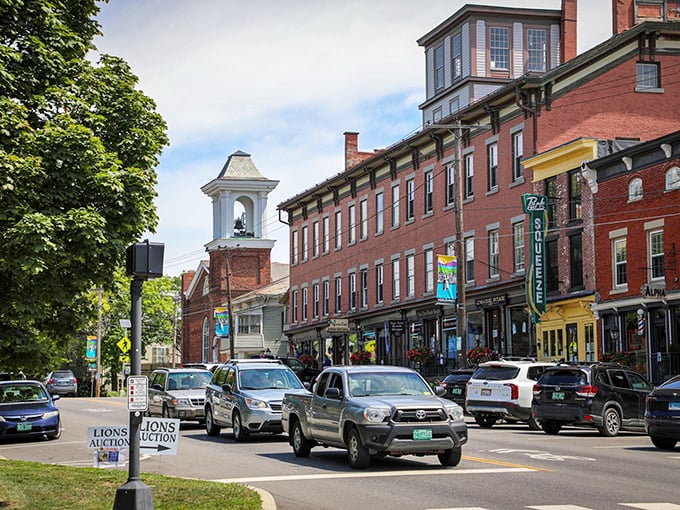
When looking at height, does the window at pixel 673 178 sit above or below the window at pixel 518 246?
above

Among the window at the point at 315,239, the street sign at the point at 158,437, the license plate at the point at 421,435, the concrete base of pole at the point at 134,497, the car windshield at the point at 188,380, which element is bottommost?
the concrete base of pole at the point at 134,497

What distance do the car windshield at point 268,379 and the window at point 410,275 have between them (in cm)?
2763

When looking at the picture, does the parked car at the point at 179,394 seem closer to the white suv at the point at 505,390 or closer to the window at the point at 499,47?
the white suv at the point at 505,390

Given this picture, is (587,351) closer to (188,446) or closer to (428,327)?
(428,327)

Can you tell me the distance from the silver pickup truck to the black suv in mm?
7199

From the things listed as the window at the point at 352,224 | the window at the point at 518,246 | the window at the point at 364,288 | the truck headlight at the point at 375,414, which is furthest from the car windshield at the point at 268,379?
the window at the point at 352,224

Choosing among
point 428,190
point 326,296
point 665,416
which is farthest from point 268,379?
point 326,296

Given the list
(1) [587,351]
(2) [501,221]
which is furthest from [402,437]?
(2) [501,221]

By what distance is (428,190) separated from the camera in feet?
172

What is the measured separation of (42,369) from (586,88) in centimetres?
2799

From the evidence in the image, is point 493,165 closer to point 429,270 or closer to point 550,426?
point 429,270

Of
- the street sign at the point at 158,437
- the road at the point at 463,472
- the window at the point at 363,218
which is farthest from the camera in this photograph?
the window at the point at 363,218

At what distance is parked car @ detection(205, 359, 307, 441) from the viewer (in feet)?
79.2

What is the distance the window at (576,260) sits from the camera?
132 feet
